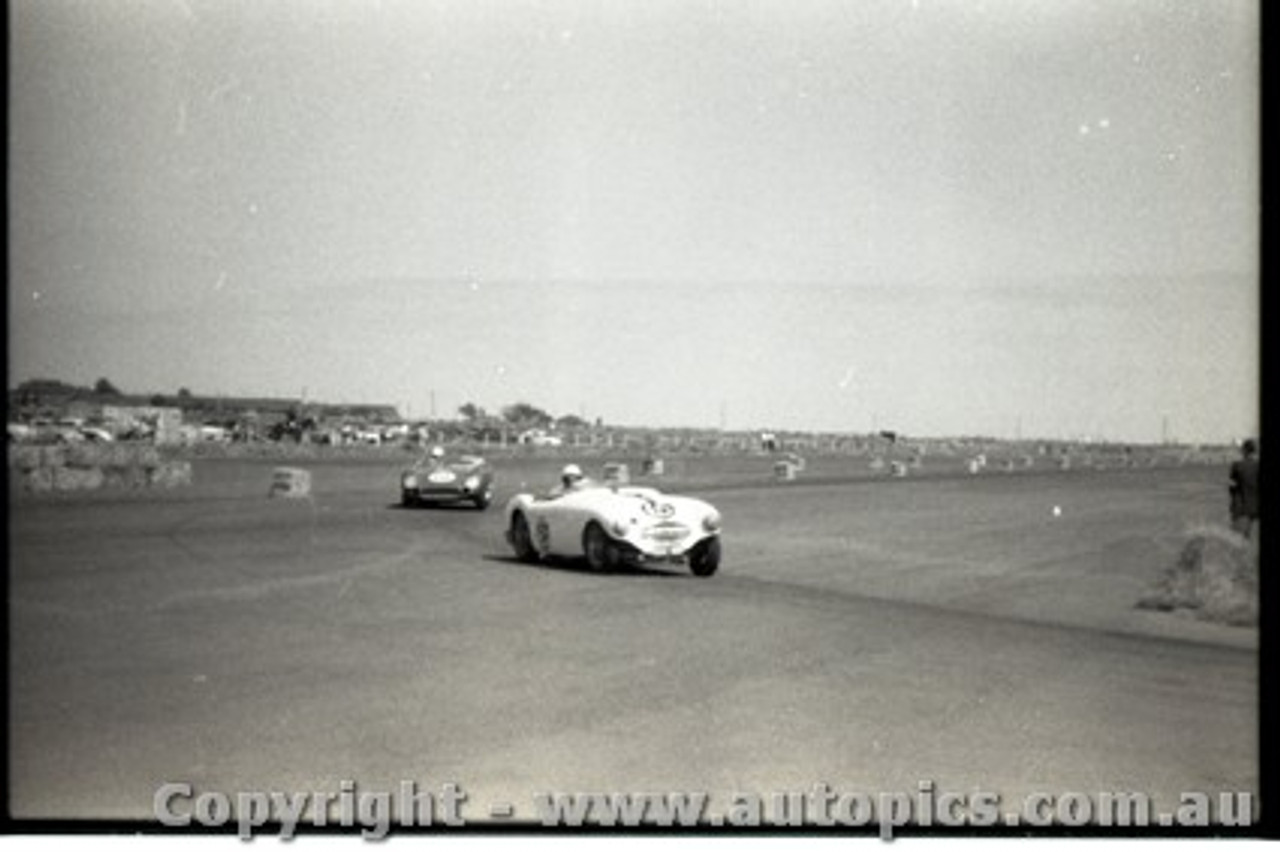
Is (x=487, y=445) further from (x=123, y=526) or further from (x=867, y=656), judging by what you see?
(x=867, y=656)

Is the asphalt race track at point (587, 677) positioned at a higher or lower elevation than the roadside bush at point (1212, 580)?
lower

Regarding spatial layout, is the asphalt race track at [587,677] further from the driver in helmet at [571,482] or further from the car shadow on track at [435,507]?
the car shadow on track at [435,507]

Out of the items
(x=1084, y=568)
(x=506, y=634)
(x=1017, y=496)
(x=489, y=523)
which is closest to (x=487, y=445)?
(x=1017, y=496)

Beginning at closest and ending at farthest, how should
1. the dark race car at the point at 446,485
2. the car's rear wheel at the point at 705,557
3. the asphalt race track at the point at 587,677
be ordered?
the asphalt race track at the point at 587,677 → the car's rear wheel at the point at 705,557 → the dark race car at the point at 446,485

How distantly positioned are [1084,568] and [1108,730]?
10.5 metres

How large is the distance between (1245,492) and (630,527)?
9.19 m

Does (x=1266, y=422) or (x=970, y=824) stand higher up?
(x=1266, y=422)

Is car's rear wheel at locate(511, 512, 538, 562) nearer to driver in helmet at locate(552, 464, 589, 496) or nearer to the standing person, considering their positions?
driver in helmet at locate(552, 464, 589, 496)

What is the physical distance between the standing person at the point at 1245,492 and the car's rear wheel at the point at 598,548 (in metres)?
→ 9.07

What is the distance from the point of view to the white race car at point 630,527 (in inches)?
583

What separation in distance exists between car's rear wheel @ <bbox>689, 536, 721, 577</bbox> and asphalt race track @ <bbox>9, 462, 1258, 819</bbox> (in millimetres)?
244

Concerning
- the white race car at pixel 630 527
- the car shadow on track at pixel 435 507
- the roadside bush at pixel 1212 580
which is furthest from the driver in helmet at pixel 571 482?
the car shadow on track at pixel 435 507

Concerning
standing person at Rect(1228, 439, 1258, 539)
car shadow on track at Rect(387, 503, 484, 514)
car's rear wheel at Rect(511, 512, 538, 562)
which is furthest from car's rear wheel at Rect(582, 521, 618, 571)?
car shadow on track at Rect(387, 503, 484, 514)

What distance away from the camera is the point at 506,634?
10.9 metres
